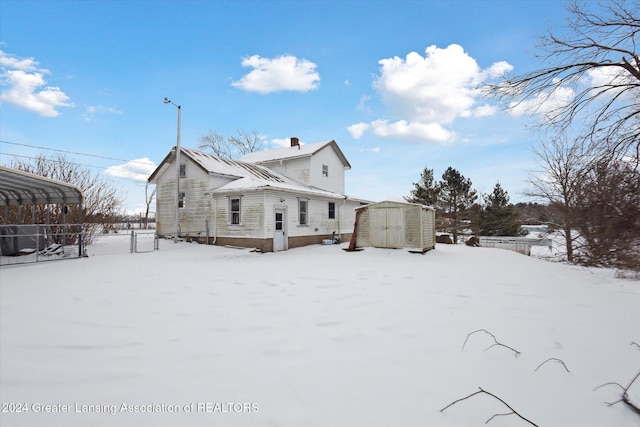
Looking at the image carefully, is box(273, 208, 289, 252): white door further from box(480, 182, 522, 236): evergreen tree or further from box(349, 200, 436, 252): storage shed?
box(480, 182, 522, 236): evergreen tree

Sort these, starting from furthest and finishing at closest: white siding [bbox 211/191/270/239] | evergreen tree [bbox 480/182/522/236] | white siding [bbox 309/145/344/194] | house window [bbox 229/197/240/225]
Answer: evergreen tree [bbox 480/182/522/236], white siding [bbox 309/145/344/194], house window [bbox 229/197/240/225], white siding [bbox 211/191/270/239]

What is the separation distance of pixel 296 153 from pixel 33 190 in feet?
51.3

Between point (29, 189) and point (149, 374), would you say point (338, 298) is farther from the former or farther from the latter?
point (29, 189)

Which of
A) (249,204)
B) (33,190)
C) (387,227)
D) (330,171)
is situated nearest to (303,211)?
(249,204)

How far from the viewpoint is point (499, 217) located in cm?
3281

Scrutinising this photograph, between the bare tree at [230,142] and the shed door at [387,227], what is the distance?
30.0m

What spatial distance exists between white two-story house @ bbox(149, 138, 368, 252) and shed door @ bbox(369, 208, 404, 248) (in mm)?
4469

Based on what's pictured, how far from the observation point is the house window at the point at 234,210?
16.2 meters

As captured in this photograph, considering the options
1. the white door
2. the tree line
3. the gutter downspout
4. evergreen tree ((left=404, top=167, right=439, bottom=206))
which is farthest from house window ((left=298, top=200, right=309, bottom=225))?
the tree line

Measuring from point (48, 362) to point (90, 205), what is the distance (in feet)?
59.1

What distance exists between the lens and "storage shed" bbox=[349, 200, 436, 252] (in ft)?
45.6

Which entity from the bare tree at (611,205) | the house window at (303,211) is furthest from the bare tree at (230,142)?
the bare tree at (611,205)

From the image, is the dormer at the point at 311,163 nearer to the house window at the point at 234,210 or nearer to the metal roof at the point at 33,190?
the house window at the point at 234,210

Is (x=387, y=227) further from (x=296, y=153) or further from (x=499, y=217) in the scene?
(x=499, y=217)
